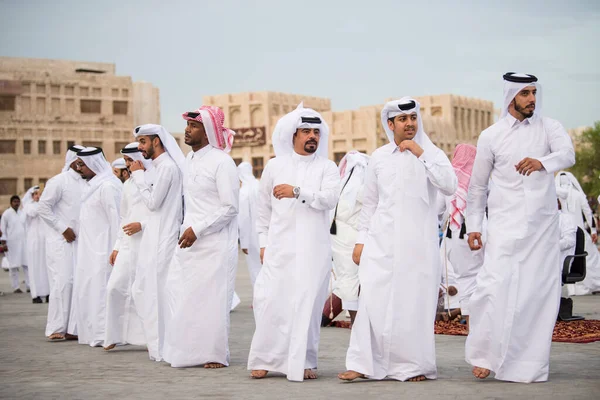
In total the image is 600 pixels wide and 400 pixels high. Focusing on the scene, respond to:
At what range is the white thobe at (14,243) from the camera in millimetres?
20047

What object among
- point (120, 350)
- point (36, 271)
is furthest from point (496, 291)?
point (36, 271)

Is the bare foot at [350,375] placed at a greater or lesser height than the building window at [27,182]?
lesser

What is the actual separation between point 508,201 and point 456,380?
1345mm

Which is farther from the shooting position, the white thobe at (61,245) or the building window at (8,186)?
the building window at (8,186)

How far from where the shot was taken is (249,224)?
50.8 feet

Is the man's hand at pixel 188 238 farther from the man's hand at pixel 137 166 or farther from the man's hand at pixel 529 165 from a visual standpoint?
the man's hand at pixel 529 165

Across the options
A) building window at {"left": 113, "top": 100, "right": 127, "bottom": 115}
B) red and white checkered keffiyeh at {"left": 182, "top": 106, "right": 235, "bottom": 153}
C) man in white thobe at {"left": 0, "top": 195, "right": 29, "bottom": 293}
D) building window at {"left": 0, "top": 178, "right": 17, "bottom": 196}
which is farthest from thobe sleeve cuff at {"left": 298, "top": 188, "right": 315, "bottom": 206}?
building window at {"left": 113, "top": 100, "right": 127, "bottom": 115}

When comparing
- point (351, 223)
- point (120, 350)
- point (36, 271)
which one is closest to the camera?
point (120, 350)

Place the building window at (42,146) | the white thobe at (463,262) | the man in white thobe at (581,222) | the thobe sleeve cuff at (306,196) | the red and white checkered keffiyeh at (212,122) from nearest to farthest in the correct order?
the thobe sleeve cuff at (306,196)
the red and white checkered keffiyeh at (212,122)
the white thobe at (463,262)
the man in white thobe at (581,222)
the building window at (42,146)

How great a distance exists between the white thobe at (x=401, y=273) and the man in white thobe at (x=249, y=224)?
7.63 meters

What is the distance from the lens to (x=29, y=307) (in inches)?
618

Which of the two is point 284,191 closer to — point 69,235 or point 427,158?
point 427,158

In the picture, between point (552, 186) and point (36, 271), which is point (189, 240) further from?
point (36, 271)

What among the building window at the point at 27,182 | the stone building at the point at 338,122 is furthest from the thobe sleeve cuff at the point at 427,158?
the building window at the point at 27,182
